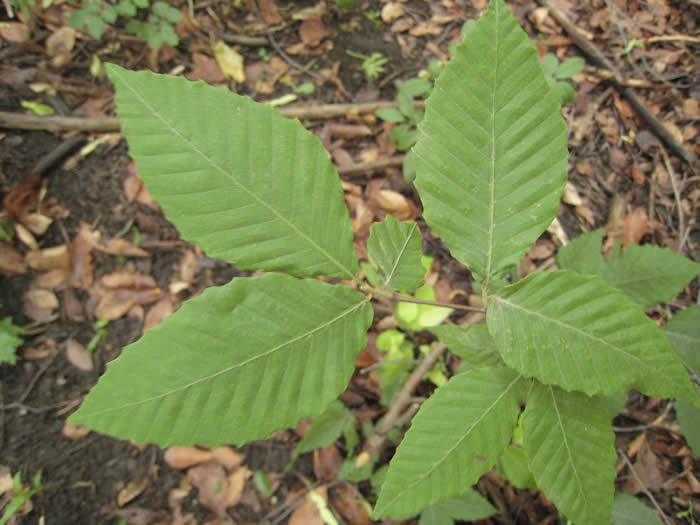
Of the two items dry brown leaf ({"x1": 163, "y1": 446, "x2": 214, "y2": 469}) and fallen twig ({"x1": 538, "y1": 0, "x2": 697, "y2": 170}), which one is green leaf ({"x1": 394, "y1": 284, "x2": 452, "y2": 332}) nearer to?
dry brown leaf ({"x1": 163, "y1": 446, "x2": 214, "y2": 469})

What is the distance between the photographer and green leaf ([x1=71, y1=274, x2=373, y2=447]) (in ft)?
2.43

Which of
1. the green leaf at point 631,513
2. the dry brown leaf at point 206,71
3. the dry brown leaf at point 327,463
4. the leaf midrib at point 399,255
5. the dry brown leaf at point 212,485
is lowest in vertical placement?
the dry brown leaf at point 212,485

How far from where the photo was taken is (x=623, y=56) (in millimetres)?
2854

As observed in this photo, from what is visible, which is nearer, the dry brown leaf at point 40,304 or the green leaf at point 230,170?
the green leaf at point 230,170

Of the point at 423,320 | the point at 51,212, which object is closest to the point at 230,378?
the point at 423,320

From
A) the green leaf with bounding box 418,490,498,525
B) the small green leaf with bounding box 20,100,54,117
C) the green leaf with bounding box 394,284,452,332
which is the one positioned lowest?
the green leaf with bounding box 418,490,498,525

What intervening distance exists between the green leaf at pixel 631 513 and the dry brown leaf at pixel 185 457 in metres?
1.86

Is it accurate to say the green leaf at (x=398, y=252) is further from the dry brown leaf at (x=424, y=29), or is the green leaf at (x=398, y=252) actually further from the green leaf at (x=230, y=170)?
the dry brown leaf at (x=424, y=29)

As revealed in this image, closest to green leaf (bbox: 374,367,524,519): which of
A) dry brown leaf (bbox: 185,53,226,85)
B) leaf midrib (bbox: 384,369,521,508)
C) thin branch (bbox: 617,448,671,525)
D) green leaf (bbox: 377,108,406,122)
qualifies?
leaf midrib (bbox: 384,369,521,508)

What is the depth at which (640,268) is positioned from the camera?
5.17 feet

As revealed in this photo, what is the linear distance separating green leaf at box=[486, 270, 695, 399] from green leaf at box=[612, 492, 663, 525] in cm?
117

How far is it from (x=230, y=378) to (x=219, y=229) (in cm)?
30

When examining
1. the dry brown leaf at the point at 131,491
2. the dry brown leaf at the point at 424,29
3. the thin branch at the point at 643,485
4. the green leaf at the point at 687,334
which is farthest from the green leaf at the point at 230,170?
the dry brown leaf at the point at 424,29

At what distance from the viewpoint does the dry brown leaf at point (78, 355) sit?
2244 mm
